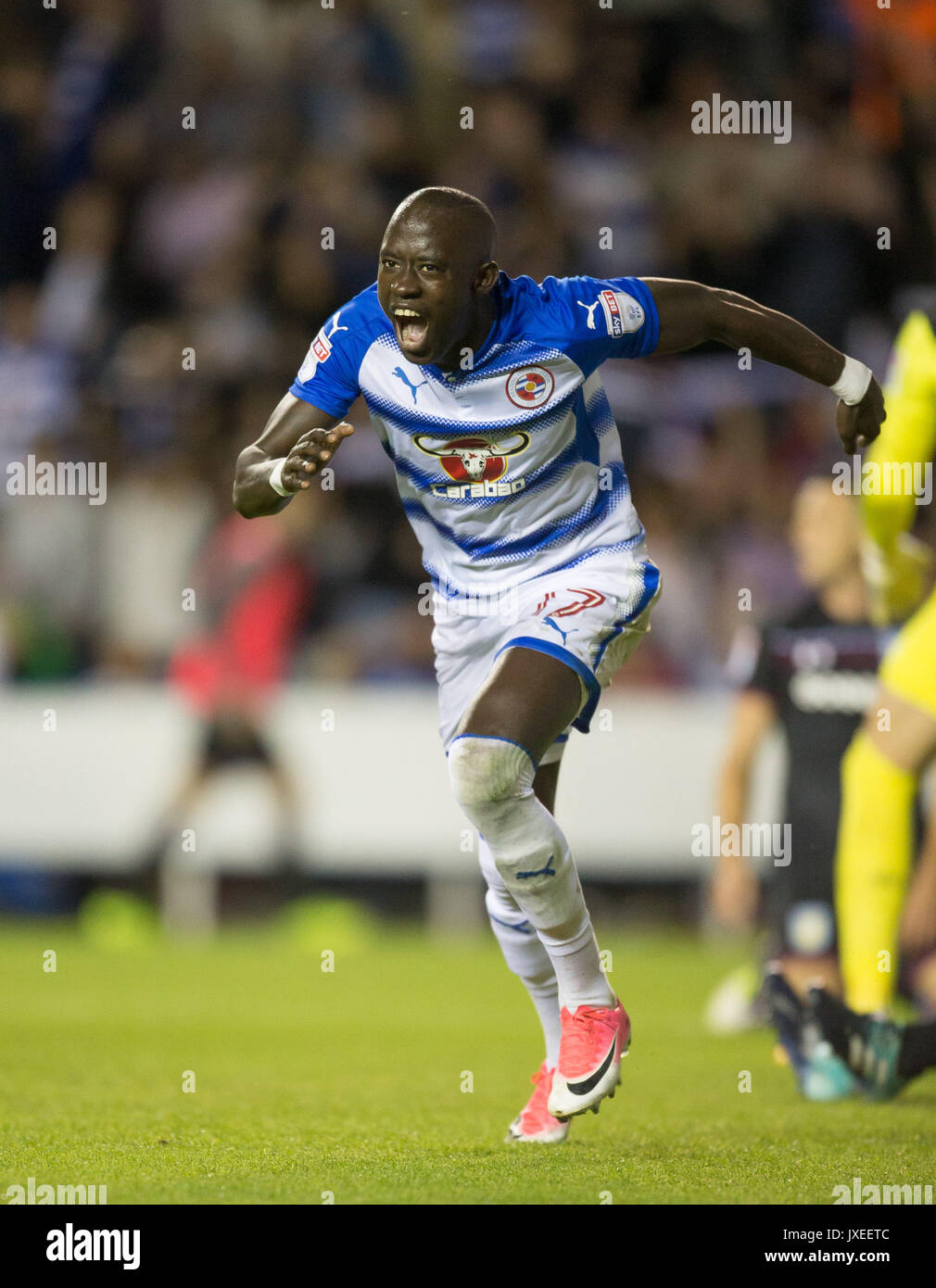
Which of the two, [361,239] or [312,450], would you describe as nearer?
[312,450]

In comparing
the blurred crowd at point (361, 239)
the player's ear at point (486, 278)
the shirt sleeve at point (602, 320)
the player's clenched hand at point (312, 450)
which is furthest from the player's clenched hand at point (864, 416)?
the blurred crowd at point (361, 239)

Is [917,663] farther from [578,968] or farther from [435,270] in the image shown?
[435,270]

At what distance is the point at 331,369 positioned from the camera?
16.3 ft

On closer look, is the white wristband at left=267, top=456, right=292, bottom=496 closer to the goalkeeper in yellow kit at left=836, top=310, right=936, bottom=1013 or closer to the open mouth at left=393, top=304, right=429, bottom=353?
the open mouth at left=393, top=304, right=429, bottom=353

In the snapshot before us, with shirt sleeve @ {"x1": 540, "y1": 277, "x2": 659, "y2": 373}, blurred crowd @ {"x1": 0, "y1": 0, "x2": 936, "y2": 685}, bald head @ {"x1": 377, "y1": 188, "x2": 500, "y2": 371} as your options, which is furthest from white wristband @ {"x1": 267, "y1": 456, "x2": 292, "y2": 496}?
blurred crowd @ {"x1": 0, "y1": 0, "x2": 936, "y2": 685}

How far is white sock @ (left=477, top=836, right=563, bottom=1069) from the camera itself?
5266 mm

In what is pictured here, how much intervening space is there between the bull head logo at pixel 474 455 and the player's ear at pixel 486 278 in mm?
367

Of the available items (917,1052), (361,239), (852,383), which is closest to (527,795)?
(852,383)

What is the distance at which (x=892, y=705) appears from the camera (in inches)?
247

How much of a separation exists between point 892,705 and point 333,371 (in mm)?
2348

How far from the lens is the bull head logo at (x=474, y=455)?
194 inches

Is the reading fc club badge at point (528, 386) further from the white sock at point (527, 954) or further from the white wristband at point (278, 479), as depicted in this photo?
the white sock at point (527, 954)
